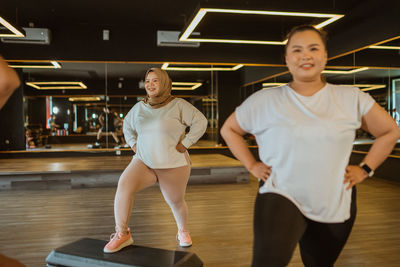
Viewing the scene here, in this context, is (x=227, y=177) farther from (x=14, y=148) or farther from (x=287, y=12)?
(x=14, y=148)

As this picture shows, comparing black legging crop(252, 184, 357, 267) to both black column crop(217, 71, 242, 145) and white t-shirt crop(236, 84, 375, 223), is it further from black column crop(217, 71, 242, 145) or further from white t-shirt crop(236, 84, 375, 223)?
black column crop(217, 71, 242, 145)

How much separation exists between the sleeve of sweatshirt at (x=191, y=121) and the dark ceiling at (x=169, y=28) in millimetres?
3740

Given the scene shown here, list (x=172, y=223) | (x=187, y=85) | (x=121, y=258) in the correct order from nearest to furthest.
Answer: (x=121, y=258)
(x=172, y=223)
(x=187, y=85)

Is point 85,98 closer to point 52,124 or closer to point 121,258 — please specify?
point 52,124

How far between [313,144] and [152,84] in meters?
1.69

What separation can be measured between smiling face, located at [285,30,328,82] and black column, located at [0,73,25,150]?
27.8ft

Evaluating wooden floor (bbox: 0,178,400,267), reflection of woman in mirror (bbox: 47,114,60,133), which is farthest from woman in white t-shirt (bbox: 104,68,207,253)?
reflection of woman in mirror (bbox: 47,114,60,133)

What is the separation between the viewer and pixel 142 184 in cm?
267

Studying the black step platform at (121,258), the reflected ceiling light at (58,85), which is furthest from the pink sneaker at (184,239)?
the reflected ceiling light at (58,85)

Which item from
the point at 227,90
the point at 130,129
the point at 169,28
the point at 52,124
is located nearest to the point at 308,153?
the point at 130,129

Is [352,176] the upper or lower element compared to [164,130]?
lower

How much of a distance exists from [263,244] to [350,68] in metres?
7.14

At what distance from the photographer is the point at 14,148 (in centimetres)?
843

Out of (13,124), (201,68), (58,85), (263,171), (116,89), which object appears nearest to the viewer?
(263,171)
